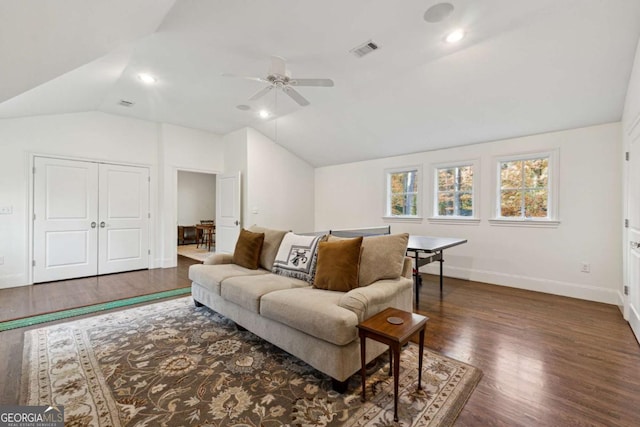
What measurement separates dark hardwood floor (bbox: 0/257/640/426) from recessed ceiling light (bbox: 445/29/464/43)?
2.99 m

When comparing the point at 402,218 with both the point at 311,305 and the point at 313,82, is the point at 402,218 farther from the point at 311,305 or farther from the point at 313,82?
the point at 311,305

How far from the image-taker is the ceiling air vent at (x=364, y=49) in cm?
303

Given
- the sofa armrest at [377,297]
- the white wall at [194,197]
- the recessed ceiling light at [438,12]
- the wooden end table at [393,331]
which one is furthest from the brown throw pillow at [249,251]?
the white wall at [194,197]

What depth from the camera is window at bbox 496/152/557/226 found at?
4199mm

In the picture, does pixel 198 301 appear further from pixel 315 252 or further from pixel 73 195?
pixel 73 195

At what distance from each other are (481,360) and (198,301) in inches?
117

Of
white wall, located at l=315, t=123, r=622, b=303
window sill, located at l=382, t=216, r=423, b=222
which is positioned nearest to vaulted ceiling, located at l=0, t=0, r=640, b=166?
white wall, located at l=315, t=123, r=622, b=303

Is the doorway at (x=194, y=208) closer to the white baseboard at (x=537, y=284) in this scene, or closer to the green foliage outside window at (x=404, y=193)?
the green foliage outside window at (x=404, y=193)

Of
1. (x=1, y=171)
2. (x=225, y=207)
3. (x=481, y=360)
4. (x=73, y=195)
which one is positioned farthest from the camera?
(x=225, y=207)

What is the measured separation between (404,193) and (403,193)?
22 millimetres

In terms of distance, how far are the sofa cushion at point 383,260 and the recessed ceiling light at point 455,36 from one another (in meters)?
2.09

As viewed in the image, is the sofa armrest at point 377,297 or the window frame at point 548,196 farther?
the window frame at point 548,196

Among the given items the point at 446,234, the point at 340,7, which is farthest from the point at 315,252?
the point at 446,234

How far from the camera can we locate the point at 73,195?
4.80 meters
